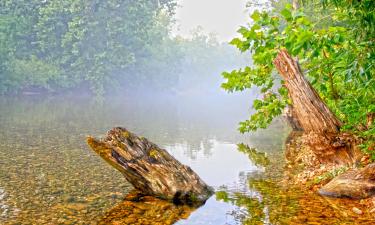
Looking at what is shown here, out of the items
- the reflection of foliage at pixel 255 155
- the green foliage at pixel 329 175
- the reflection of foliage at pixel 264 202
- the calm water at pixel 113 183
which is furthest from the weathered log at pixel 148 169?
the reflection of foliage at pixel 255 155

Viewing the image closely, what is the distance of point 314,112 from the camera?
33.2ft

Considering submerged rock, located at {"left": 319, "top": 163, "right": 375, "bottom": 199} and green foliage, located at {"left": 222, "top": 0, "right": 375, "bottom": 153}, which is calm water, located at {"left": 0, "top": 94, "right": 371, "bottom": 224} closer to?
submerged rock, located at {"left": 319, "top": 163, "right": 375, "bottom": 199}

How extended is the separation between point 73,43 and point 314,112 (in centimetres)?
6189

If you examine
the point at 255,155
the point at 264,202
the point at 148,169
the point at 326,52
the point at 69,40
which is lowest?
the point at 264,202

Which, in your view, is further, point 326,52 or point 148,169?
point 148,169

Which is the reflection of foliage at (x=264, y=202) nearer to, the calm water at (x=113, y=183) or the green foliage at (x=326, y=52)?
the calm water at (x=113, y=183)

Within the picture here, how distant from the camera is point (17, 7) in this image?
58.2 m

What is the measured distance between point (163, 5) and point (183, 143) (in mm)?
65129

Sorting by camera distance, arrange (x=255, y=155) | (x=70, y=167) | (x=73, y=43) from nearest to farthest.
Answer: (x=70, y=167) → (x=255, y=155) → (x=73, y=43)

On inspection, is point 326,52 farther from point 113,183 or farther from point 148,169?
point 113,183

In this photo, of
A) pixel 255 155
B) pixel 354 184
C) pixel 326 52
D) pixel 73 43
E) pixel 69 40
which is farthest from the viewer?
pixel 73 43

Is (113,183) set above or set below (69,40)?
below

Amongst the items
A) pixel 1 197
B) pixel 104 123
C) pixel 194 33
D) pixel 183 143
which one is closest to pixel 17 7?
pixel 104 123

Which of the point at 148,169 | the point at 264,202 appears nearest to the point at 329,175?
the point at 264,202
